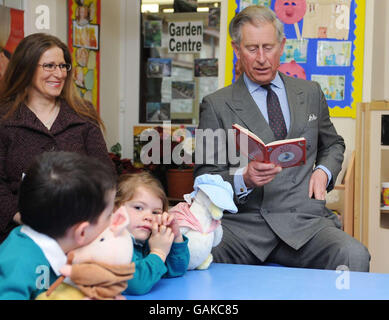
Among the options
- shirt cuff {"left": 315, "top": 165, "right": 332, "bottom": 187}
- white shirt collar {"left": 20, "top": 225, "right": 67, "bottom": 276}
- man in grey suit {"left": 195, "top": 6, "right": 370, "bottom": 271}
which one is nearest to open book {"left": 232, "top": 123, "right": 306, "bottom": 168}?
man in grey suit {"left": 195, "top": 6, "right": 370, "bottom": 271}

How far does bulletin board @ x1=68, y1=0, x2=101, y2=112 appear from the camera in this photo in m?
3.54

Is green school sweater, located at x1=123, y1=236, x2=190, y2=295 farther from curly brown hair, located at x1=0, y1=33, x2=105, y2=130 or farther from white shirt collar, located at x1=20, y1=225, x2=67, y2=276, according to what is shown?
curly brown hair, located at x1=0, y1=33, x2=105, y2=130

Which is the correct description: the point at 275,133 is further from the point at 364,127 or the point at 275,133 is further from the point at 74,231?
the point at 364,127

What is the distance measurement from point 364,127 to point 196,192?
2215 mm

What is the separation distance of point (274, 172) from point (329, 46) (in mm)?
1941

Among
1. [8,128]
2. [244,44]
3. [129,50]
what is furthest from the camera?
[129,50]

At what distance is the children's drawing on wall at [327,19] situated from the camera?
3.37m

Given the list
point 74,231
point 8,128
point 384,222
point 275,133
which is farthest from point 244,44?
point 384,222

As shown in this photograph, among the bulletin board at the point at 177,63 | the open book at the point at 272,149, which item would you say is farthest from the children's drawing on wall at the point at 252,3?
the open book at the point at 272,149

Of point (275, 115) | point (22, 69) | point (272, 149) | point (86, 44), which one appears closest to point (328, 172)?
point (275, 115)

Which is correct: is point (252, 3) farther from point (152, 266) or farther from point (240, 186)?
point (152, 266)

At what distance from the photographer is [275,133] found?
1994 millimetres

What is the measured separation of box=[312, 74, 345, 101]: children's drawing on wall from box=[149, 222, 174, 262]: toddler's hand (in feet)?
7.96

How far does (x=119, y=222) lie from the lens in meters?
1.02
